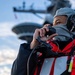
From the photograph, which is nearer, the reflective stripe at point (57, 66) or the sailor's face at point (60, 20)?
the reflective stripe at point (57, 66)

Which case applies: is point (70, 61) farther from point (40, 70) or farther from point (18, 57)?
point (18, 57)

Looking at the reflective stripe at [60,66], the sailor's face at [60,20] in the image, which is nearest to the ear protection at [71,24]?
the sailor's face at [60,20]

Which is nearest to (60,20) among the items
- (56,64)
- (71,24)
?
(71,24)

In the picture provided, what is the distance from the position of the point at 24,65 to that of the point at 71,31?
0.45m

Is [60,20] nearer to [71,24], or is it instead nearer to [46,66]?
[71,24]

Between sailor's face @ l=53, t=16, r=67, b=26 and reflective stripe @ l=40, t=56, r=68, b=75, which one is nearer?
reflective stripe @ l=40, t=56, r=68, b=75

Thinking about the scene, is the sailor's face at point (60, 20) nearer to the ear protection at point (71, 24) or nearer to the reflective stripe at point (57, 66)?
the ear protection at point (71, 24)

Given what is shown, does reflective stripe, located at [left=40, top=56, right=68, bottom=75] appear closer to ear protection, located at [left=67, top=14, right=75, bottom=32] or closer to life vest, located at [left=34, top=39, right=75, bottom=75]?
life vest, located at [left=34, top=39, right=75, bottom=75]

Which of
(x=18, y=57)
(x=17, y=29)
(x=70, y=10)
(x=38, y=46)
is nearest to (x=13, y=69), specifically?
(x=18, y=57)

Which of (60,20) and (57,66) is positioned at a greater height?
(60,20)

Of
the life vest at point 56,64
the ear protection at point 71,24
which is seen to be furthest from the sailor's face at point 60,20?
the life vest at point 56,64

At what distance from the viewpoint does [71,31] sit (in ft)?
7.90

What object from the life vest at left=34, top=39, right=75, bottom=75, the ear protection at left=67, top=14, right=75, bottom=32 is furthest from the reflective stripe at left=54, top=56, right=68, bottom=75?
the ear protection at left=67, top=14, right=75, bottom=32

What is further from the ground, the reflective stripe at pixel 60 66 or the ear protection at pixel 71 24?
the ear protection at pixel 71 24
